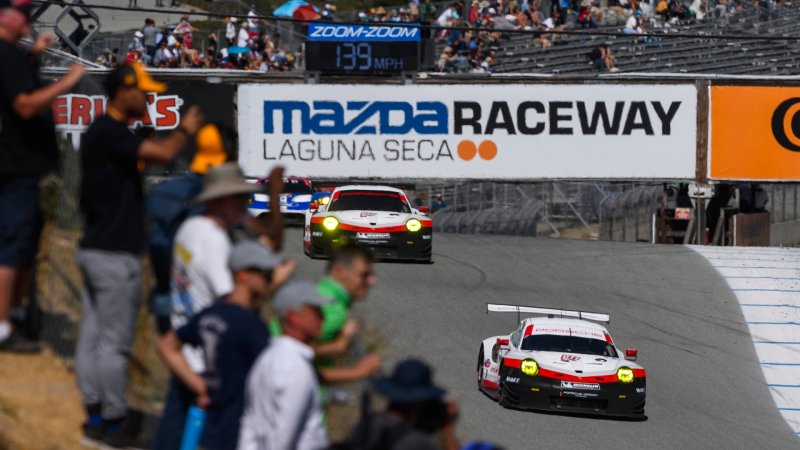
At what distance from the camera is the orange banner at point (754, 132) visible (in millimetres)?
29938

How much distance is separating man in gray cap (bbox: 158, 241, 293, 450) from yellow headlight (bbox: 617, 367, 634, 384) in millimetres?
10793

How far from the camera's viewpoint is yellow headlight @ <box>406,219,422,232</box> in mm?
24234

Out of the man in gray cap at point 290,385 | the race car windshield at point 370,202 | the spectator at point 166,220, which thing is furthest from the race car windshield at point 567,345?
the man in gray cap at point 290,385

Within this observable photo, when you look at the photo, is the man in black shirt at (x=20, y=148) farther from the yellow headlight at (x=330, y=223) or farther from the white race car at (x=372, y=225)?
the yellow headlight at (x=330, y=223)

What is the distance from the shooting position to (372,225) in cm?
2392

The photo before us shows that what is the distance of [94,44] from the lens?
118 feet

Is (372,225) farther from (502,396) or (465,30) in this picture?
(465,30)

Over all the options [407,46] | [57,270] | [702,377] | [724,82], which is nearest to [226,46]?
[407,46]

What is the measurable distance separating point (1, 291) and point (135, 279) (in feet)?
2.52

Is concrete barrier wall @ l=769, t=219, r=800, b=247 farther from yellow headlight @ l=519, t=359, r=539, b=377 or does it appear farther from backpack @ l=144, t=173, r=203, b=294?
backpack @ l=144, t=173, r=203, b=294

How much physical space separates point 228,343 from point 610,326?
16.8 metres

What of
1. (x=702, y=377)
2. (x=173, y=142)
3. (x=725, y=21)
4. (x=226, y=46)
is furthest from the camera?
(x=725, y=21)

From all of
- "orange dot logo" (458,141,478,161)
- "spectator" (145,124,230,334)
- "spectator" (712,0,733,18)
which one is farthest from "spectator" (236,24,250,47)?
"spectator" (145,124,230,334)

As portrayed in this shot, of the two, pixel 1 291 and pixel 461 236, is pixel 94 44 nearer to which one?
pixel 461 236
